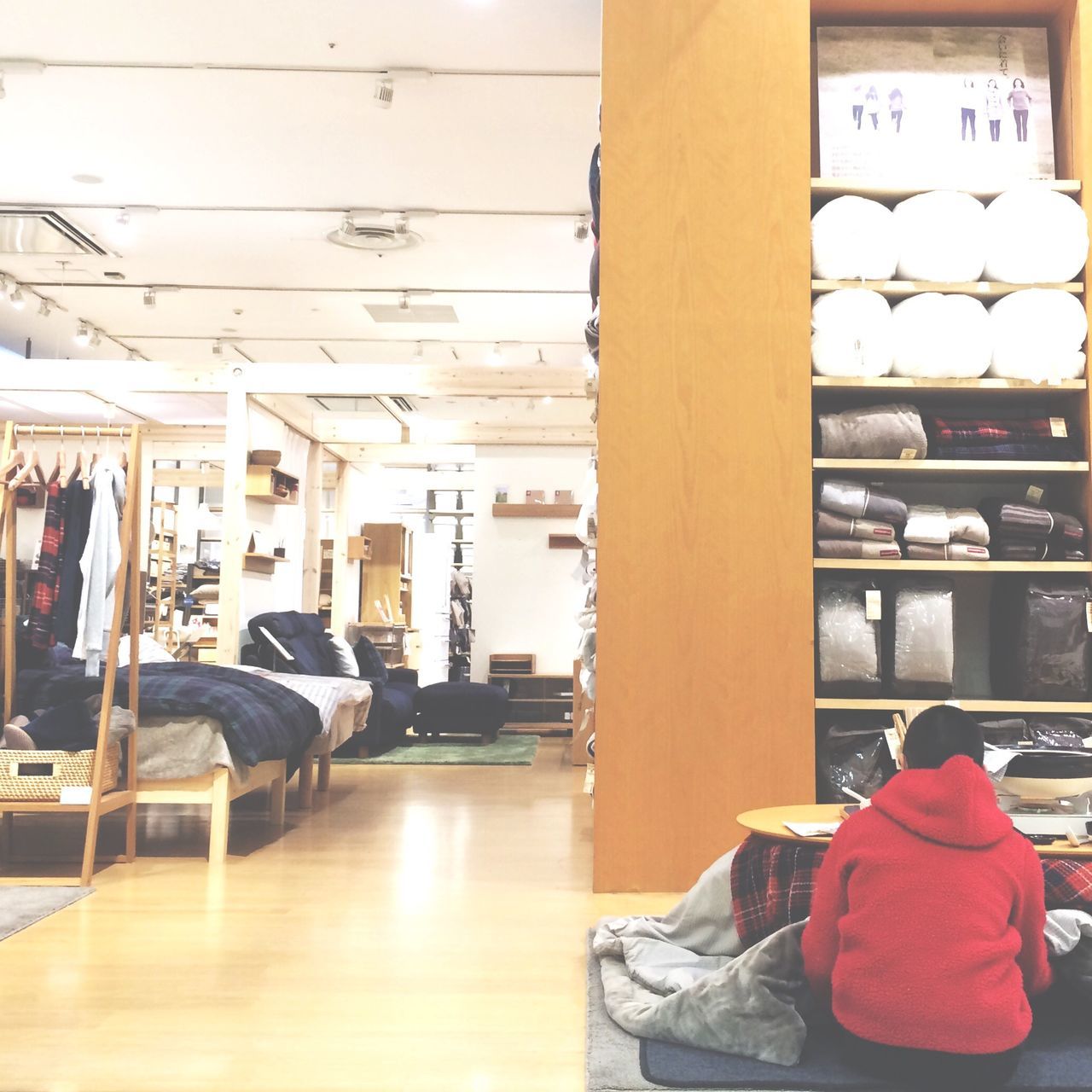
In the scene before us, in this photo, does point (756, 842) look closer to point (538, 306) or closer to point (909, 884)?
point (909, 884)

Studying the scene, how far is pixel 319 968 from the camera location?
302 centimetres

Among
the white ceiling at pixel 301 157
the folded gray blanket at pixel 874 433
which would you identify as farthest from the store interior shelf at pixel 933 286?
the white ceiling at pixel 301 157

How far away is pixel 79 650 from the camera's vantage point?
4.18m

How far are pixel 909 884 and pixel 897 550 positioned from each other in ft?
6.68

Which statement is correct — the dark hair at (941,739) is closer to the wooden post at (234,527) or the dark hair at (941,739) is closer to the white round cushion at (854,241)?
the white round cushion at (854,241)

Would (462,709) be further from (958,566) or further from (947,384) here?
(947,384)

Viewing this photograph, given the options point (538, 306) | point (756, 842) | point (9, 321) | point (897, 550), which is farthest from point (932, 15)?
point (9, 321)

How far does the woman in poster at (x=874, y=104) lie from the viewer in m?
4.19

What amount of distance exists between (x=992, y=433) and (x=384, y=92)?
3239mm

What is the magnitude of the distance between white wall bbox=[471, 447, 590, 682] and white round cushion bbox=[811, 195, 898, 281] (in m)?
7.28

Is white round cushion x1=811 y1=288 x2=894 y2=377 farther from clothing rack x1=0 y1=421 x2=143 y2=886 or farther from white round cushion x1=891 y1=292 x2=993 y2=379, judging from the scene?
clothing rack x1=0 y1=421 x2=143 y2=886

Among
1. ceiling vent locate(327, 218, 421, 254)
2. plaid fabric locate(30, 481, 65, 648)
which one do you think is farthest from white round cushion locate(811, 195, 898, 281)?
ceiling vent locate(327, 218, 421, 254)

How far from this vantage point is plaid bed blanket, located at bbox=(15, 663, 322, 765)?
14.9 ft

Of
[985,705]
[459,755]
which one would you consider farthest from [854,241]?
[459,755]
